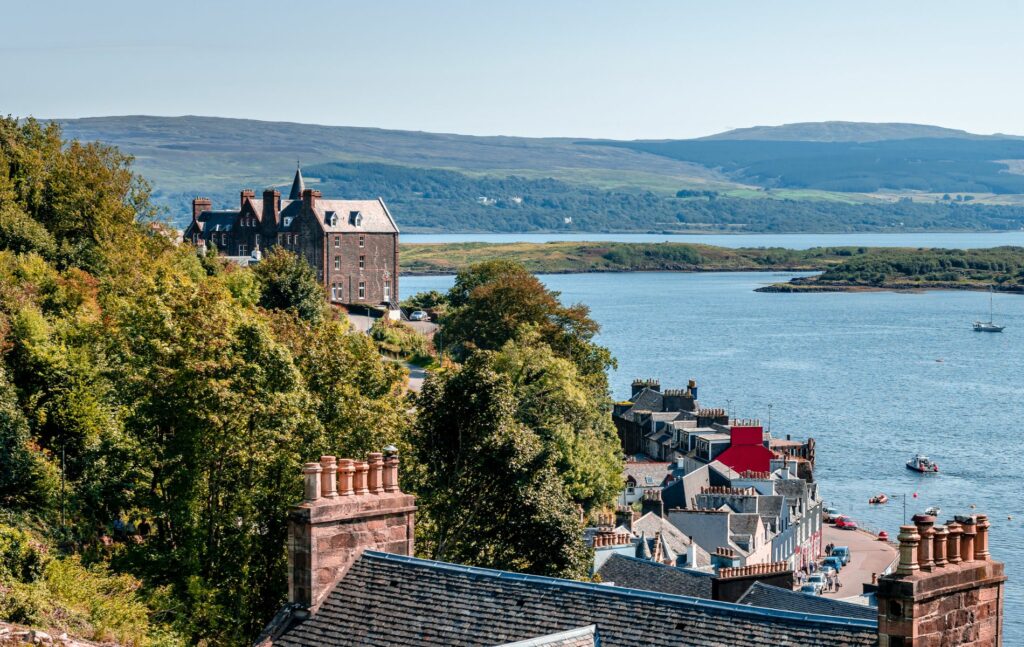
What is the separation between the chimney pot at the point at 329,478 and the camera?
18453mm

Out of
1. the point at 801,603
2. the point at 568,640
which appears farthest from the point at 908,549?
the point at 801,603

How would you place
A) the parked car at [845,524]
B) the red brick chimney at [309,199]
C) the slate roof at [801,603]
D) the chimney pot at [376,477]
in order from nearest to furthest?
the chimney pot at [376,477], the slate roof at [801,603], the parked car at [845,524], the red brick chimney at [309,199]

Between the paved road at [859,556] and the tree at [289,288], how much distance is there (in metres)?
30.8

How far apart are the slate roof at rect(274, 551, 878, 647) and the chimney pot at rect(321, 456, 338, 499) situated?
1.01m

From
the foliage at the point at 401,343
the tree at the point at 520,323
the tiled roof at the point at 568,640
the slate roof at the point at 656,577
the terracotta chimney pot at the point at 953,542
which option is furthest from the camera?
the foliage at the point at 401,343

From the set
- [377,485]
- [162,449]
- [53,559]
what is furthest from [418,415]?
[377,485]

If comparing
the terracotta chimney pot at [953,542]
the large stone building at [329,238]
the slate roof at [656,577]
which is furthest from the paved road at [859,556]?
the terracotta chimney pot at [953,542]

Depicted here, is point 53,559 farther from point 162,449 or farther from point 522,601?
point 522,601

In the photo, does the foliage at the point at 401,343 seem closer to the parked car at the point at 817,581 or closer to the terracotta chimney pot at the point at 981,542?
the parked car at the point at 817,581

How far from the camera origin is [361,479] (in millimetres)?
19094

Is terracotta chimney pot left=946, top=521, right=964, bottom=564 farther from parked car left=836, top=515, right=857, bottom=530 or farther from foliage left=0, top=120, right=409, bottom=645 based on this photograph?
parked car left=836, top=515, right=857, bottom=530

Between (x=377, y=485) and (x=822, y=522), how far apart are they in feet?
218

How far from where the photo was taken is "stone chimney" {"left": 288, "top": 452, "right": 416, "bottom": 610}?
18.2 m

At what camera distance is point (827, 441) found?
4604 inches
